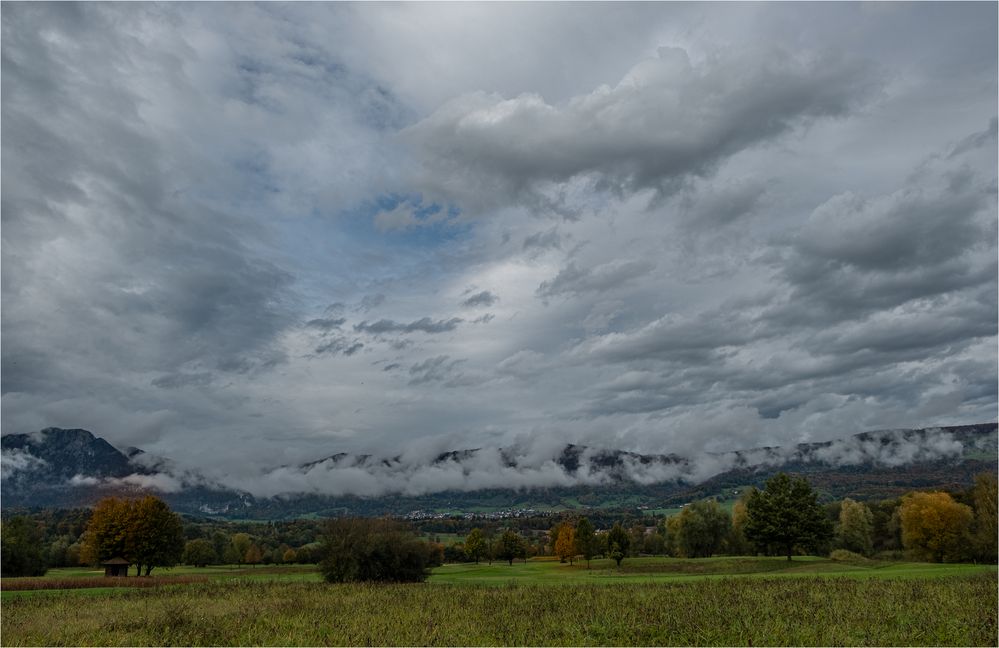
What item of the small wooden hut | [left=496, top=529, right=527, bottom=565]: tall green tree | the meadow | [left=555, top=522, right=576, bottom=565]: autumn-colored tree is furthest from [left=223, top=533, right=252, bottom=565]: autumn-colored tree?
the meadow

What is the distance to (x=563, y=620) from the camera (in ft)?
66.3

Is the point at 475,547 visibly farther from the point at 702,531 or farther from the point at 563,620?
the point at 563,620

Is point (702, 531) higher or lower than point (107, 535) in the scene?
lower

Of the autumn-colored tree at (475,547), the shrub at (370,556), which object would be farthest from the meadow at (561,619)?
the autumn-colored tree at (475,547)

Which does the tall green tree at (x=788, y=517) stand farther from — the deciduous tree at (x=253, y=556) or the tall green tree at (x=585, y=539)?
the deciduous tree at (x=253, y=556)

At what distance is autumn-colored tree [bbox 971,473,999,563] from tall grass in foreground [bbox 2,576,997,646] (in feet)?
152

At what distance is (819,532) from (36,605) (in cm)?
7227

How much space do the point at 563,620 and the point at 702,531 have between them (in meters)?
89.1

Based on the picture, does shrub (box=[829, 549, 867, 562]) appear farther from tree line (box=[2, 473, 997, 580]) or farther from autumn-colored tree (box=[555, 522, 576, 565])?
autumn-colored tree (box=[555, 522, 576, 565])

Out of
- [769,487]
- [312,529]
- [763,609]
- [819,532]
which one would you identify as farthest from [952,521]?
[312,529]

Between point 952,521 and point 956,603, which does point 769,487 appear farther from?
point 956,603

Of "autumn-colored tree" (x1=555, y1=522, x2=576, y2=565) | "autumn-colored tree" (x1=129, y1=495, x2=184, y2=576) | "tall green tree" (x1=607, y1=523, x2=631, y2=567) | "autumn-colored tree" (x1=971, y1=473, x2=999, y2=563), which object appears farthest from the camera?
"autumn-colored tree" (x1=555, y1=522, x2=576, y2=565)

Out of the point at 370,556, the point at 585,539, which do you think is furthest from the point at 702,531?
the point at 370,556

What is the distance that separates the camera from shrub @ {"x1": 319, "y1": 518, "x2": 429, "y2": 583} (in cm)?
5231
